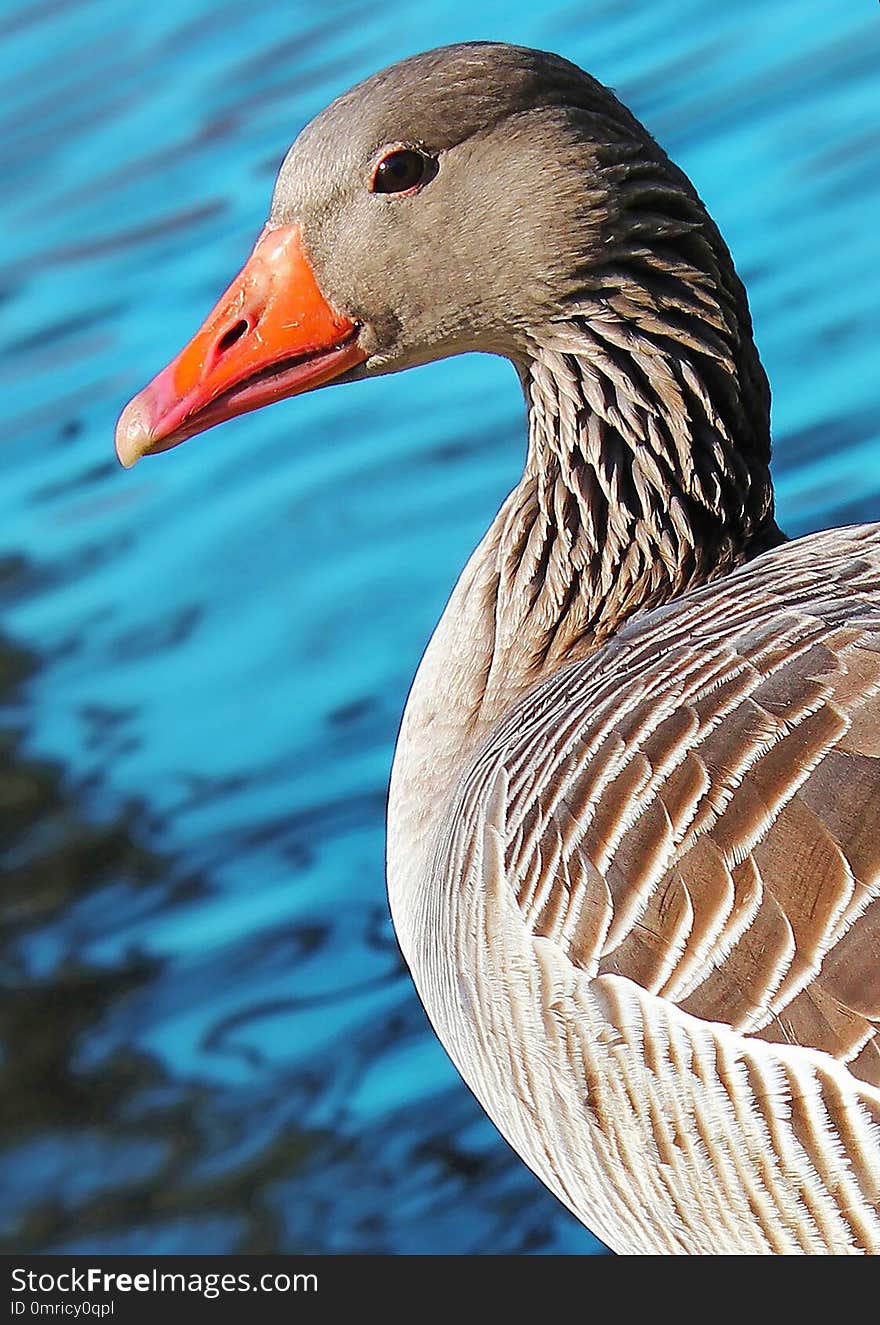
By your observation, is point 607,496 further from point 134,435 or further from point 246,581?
point 246,581

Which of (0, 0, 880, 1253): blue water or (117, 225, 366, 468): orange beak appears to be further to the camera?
(0, 0, 880, 1253): blue water

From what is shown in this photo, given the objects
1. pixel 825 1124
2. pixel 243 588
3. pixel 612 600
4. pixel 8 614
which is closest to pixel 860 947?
pixel 825 1124

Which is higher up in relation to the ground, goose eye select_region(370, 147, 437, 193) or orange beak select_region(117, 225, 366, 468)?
goose eye select_region(370, 147, 437, 193)

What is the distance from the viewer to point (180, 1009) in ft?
16.3

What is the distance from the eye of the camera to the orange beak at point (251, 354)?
3.64 m

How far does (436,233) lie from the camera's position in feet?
11.9

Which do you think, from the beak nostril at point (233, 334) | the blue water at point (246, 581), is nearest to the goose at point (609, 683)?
the beak nostril at point (233, 334)

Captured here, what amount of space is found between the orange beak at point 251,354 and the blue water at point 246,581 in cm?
172

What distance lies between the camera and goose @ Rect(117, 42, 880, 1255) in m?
2.86

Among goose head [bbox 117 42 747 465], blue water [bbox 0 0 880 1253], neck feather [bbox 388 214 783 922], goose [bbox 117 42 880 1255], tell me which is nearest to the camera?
goose [bbox 117 42 880 1255]

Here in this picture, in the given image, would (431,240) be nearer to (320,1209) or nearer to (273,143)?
(320,1209)

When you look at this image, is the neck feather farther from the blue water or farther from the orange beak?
the blue water

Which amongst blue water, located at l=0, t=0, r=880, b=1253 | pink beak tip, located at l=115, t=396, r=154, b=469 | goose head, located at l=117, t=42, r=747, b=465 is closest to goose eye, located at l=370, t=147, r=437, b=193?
goose head, located at l=117, t=42, r=747, b=465

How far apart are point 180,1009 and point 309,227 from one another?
7.04 ft
